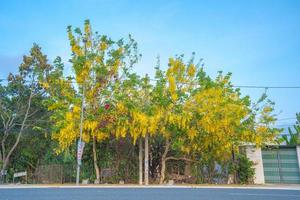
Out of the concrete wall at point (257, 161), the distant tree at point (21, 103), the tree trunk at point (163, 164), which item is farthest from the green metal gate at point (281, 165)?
the distant tree at point (21, 103)

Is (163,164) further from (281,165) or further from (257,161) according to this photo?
(281,165)

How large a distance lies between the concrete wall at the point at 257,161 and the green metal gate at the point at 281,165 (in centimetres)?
44

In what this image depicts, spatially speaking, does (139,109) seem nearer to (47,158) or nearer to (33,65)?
(47,158)

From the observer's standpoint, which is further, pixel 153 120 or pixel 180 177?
pixel 180 177

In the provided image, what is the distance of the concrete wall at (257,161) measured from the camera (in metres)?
19.8

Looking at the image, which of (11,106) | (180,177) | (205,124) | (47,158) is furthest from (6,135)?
(205,124)

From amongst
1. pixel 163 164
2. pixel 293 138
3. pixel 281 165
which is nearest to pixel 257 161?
pixel 281 165

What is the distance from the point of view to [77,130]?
18.7 metres

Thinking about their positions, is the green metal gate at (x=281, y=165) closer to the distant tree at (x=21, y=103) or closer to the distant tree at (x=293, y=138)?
the distant tree at (x=293, y=138)

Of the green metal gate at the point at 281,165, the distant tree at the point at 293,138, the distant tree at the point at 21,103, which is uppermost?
the distant tree at the point at 21,103

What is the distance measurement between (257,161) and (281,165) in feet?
5.99

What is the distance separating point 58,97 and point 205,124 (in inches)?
402

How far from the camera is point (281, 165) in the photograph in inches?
795

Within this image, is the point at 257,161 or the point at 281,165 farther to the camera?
the point at 281,165
